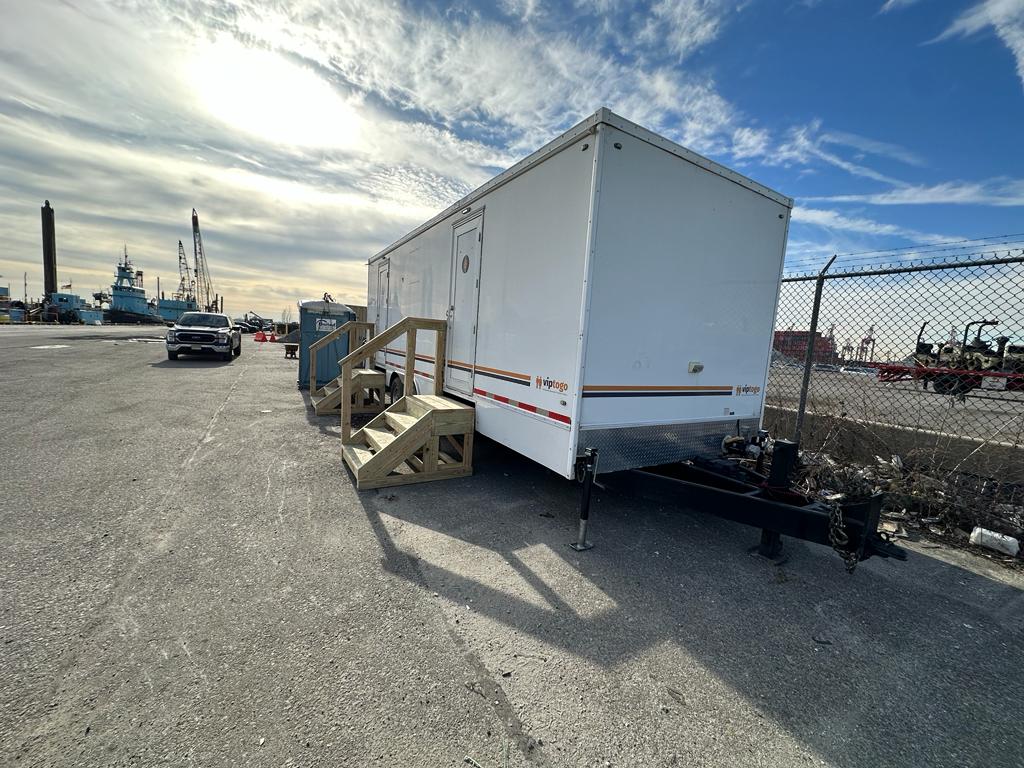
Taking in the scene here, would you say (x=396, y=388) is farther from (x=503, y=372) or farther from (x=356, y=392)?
(x=503, y=372)

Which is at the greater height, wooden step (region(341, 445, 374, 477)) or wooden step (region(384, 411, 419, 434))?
wooden step (region(384, 411, 419, 434))

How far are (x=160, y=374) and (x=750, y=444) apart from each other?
13898 mm

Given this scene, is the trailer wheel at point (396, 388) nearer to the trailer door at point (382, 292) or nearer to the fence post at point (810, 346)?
the trailer door at point (382, 292)

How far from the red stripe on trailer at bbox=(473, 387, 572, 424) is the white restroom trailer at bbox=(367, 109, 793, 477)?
0.02 metres

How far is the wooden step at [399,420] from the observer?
16.6 ft

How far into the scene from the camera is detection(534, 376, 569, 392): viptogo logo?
11.6ft

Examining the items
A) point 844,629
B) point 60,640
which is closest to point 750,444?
point 844,629

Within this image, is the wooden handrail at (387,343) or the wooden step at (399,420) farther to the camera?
the wooden handrail at (387,343)

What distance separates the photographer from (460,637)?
247 centimetres

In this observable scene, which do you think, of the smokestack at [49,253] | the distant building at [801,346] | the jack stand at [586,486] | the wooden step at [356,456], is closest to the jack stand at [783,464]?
the jack stand at [586,486]

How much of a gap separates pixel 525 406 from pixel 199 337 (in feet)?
52.1

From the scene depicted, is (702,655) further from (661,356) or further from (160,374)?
(160,374)

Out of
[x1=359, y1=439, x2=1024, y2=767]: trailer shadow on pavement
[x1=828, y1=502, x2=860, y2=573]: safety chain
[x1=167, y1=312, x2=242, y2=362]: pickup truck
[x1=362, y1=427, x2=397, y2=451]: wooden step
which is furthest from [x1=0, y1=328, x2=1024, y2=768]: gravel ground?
[x1=167, y1=312, x2=242, y2=362]: pickup truck

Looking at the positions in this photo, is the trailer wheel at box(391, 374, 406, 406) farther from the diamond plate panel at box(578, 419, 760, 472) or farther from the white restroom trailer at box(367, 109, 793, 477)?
the diamond plate panel at box(578, 419, 760, 472)
